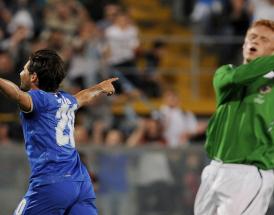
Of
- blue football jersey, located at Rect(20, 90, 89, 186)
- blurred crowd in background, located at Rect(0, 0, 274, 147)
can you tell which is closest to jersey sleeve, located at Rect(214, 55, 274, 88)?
blue football jersey, located at Rect(20, 90, 89, 186)

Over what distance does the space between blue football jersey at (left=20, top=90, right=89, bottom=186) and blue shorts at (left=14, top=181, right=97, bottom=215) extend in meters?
0.05

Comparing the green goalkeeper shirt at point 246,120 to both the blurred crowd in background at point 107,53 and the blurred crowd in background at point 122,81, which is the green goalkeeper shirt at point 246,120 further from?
the blurred crowd in background at point 107,53

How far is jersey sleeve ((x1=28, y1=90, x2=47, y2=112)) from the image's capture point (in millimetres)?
6297

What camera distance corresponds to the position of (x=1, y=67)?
12.9 meters

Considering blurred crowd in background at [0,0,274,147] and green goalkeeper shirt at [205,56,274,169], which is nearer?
green goalkeeper shirt at [205,56,274,169]

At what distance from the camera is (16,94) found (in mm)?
6094

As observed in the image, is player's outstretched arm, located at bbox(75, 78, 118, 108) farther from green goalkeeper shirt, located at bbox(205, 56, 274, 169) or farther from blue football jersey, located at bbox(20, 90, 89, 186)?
green goalkeeper shirt, located at bbox(205, 56, 274, 169)

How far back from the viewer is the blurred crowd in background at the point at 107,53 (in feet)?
41.2

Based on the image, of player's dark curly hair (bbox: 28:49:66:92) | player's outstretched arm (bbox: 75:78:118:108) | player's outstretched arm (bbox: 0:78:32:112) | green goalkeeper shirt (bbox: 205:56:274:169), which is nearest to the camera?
player's outstretched arm (bbox: 0:78:32:112)

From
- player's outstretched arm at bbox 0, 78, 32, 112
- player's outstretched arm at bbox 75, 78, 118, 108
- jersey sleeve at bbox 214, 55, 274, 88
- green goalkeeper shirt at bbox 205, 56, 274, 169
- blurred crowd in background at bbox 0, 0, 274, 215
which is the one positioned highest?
player's outstretched arm at bbox 0, 78, 32, 112

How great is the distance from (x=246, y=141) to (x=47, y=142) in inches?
64.4

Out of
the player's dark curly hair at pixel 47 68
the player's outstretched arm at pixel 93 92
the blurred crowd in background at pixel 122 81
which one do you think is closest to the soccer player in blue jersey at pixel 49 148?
the player's dark curly hair at pixel 47 68

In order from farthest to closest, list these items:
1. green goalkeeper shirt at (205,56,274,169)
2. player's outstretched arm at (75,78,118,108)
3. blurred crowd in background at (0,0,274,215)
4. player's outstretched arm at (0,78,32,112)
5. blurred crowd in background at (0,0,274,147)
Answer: blurred crowd in background at (0,0,274,147)
blurred crowd in background at (0,0,274,215)
green goalkeeper shirt at (205,56,274,169)
player's outstretched arm at (75,78,118,108)
player's outstretched arm at (0,78,32,112)

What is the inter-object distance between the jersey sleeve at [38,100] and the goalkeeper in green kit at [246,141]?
1.48 metres
